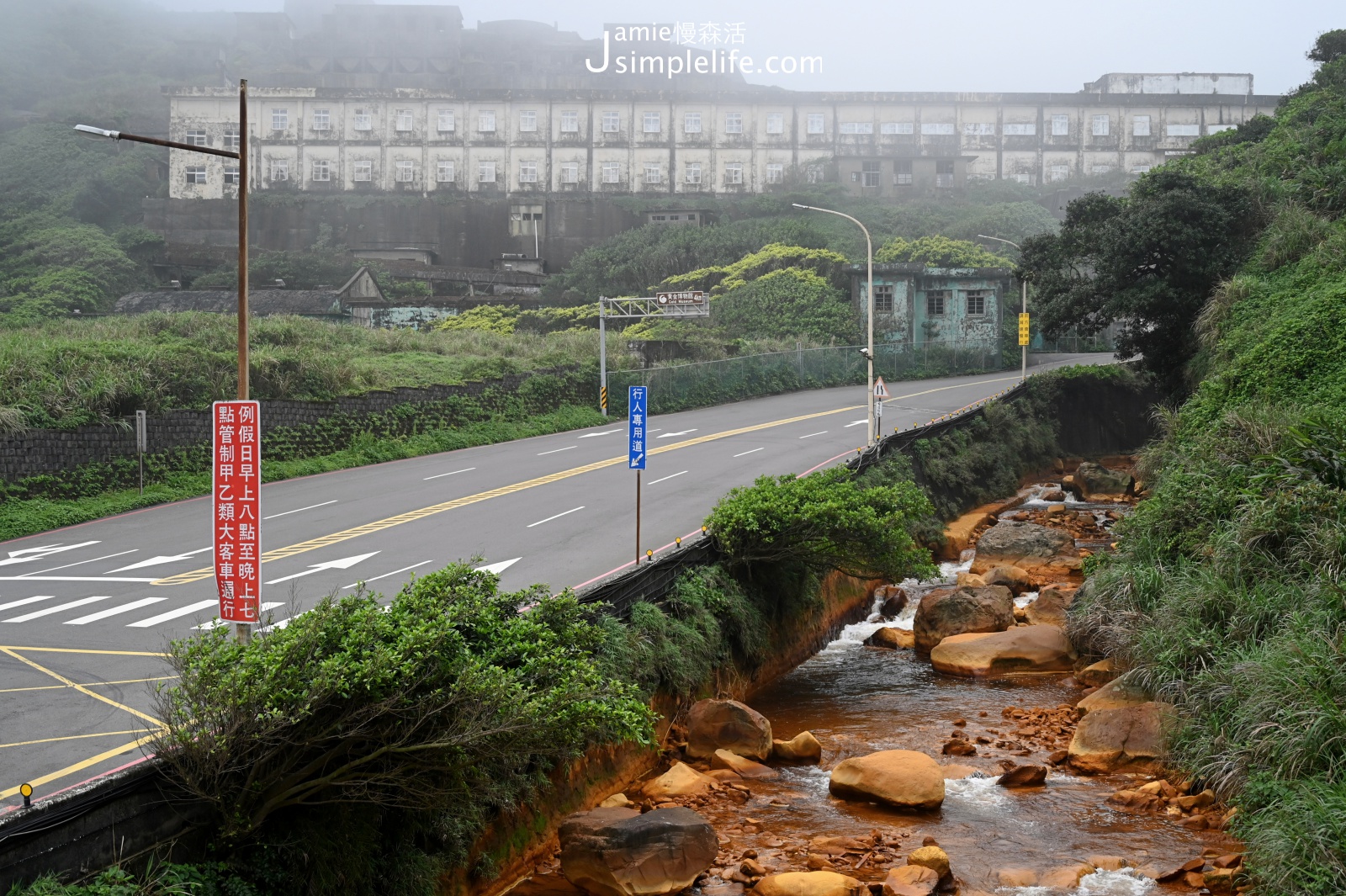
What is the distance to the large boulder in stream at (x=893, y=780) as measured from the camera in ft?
48.6

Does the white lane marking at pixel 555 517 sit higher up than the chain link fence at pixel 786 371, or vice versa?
the chain link fence at pixel 786 371

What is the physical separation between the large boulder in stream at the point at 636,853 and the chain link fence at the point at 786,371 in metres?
32.9

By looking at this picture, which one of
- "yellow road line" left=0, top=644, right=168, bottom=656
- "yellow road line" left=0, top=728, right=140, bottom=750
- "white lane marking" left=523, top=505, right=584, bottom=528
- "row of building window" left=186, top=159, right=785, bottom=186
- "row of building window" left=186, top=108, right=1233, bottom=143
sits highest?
"row of building window" left=186, top=108, right=1233, bottom=143

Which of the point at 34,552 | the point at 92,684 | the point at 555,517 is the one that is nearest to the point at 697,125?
the point at 555,517

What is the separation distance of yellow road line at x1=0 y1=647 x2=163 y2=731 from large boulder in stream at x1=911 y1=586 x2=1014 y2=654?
1481 cm

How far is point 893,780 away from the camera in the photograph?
15.0 metres

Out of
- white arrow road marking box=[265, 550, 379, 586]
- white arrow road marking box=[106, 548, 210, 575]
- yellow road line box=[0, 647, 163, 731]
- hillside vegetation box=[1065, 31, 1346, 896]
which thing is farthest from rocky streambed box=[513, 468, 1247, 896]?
white arrow road marking box=[106, 548, 210, 575]

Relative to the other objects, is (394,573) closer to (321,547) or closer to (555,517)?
(321,547)

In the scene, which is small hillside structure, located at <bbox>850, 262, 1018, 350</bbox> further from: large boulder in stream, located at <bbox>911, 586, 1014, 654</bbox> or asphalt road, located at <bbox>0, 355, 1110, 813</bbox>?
large boulder in stream, located at <bbox>911, 586, 1014, 654</bbox>

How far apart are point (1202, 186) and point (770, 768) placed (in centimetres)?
2996

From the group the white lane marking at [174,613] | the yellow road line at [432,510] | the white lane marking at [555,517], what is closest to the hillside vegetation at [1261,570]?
the white lane marking at [555,517]

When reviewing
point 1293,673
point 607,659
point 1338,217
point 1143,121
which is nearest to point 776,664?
point 607,659

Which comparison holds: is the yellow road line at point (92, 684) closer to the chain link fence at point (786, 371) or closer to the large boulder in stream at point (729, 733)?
the large boulder in stream at point (729, 733)

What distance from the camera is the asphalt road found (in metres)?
13.3
